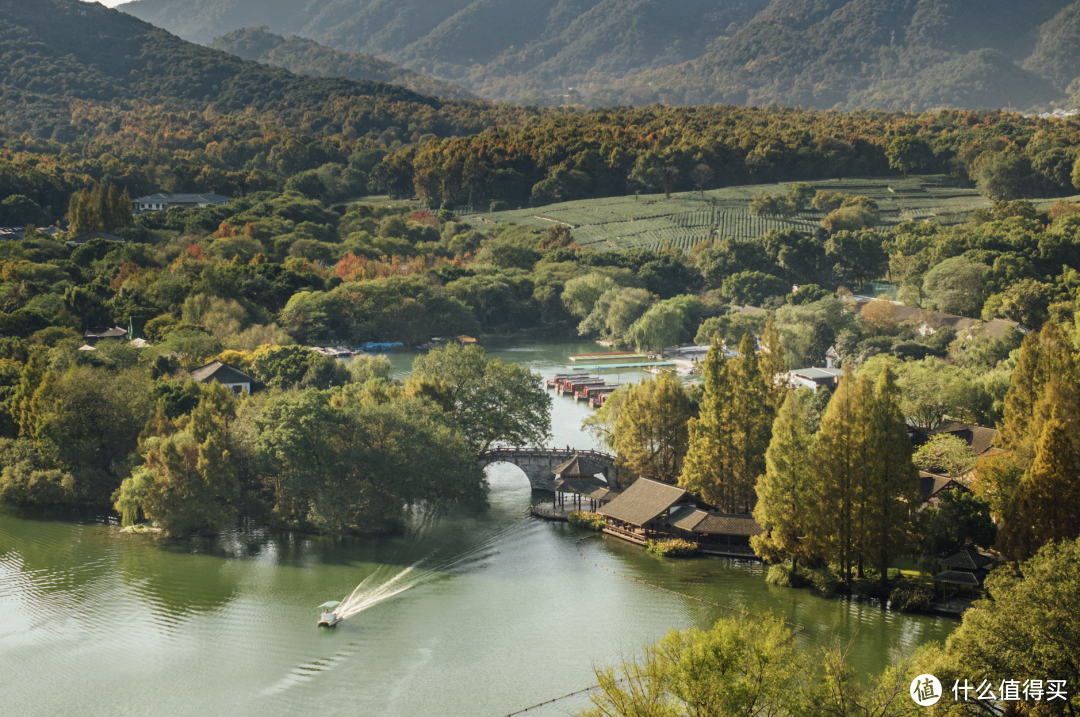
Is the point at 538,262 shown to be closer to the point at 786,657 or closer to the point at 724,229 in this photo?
the point at 724,229

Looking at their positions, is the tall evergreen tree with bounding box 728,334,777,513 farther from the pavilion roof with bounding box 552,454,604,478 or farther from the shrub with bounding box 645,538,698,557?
the pavilion roof with bounding box 552,454,604,478

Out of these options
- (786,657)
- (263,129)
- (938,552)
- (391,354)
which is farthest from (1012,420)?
(263,129)

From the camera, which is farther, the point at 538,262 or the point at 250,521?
the point at 538,262

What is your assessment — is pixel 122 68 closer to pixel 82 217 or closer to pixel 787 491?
pixel 82 217

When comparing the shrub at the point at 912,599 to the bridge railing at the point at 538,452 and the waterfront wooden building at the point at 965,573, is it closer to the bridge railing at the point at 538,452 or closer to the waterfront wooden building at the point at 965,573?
the waterfront wooden building at the point at 965,573

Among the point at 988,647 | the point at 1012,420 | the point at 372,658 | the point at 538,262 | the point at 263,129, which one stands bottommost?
the point at 372,658

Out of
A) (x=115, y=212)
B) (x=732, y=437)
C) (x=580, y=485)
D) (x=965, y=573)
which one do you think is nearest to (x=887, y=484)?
(x=965, y=573)
